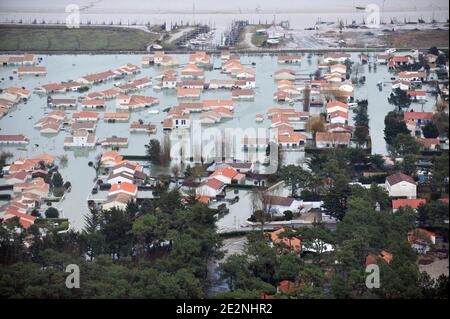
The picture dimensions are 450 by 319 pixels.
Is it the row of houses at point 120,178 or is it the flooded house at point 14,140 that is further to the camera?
the flooded house at point 14,140

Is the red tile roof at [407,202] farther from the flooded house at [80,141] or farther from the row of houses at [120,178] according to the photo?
the flooded house at [80,141]

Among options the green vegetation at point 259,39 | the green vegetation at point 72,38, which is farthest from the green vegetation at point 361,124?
the green vegetation at point 72,38

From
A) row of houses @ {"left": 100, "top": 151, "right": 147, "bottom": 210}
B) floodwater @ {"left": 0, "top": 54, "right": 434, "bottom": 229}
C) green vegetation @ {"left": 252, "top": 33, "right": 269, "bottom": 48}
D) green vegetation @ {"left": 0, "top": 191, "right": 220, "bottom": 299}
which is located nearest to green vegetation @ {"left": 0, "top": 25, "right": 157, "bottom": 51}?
floodwater @ {"left": 0, "top": 54, "right": 434, "bottom": 229}

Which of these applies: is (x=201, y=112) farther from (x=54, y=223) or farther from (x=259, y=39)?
(x=259, y=39)

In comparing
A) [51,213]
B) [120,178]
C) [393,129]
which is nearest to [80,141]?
[120,178]

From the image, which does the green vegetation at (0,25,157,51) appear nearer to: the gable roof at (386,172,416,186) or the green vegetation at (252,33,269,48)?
the green vegetation at (252,33,269,48)

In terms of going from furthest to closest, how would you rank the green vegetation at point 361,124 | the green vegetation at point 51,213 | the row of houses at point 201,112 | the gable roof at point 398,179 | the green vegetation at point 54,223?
the row of houses at point 201,112, the green vegetation at point 361,124, the gable roof at point 398,179, the green vegetation at point 51,213, the green vegetation at point 54,223

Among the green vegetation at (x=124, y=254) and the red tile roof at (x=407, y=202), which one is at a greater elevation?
the red tile roof at (x=407, y=202)
